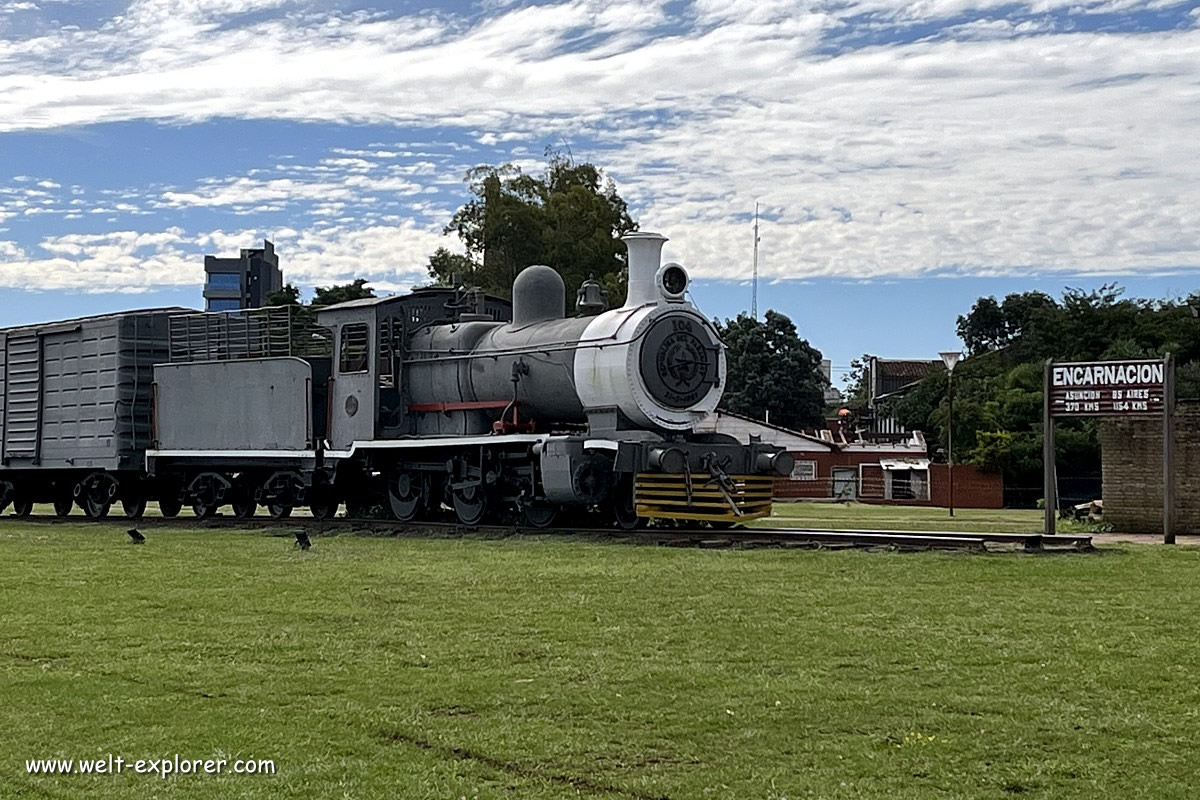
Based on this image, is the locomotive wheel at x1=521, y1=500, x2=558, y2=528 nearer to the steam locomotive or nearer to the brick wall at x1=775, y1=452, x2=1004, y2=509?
the steam locomotive

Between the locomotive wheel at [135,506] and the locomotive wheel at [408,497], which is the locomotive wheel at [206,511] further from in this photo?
the locomotive wheel at [408,497]

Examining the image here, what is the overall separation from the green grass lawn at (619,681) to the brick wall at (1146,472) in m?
6.28

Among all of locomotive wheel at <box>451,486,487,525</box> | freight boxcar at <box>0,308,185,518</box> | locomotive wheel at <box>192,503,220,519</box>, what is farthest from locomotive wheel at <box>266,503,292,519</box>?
locomotive wheel at <box>451,486,487,525</box>

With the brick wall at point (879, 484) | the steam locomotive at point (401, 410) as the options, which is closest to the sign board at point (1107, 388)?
the steam locomotive at point (401, 410)

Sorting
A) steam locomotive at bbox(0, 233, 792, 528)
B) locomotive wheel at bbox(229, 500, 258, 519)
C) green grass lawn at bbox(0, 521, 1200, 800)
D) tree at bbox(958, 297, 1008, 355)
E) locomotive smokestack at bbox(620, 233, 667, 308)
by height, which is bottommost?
green grass lawn at bbox(0, 521, 1200, 800)

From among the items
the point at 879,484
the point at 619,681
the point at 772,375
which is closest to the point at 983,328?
the point at 772,375

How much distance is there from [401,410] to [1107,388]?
37.2ft

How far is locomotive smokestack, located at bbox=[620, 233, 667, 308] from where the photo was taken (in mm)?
20922

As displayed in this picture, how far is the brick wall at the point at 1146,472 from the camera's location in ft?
66.9

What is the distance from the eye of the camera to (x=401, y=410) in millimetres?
23734

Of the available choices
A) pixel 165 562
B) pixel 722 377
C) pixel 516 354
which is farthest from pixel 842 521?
pixel 165 562

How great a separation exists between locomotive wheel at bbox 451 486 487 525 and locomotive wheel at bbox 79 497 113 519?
913 centimetres

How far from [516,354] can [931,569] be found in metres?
8.97

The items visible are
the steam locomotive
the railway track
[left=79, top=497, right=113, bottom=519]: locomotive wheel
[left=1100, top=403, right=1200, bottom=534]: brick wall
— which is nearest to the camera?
the railway track
